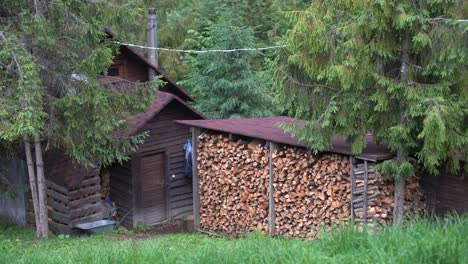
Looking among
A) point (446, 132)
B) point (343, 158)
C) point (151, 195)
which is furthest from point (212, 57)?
point (446, 132)

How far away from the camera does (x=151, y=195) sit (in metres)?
16.8

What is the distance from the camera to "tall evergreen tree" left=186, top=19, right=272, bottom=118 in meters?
20.2

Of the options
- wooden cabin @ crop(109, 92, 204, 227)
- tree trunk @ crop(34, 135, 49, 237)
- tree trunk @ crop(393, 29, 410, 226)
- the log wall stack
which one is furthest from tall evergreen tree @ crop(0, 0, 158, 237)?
tree trunk @ crop(393, 29, 410, 226)

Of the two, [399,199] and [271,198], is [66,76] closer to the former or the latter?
[271,198]

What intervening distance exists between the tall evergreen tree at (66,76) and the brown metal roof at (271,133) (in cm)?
170

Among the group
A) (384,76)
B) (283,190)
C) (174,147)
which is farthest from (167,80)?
(384,76)

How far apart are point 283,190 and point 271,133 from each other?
1231mm

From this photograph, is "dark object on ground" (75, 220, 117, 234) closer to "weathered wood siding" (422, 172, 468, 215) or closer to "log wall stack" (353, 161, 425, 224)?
"log wall stack" (353, 161, 425, 224)

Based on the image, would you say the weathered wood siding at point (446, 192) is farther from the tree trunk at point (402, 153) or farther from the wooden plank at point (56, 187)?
the wooden plank at point (56, 187)

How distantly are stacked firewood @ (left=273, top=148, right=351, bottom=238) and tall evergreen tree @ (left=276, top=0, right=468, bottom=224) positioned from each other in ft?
2.93

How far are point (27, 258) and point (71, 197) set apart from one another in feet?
24.4

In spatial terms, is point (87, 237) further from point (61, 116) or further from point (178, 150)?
point (178, 150)

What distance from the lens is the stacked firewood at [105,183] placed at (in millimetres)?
16781

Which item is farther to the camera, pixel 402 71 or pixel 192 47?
pixel 192 47
